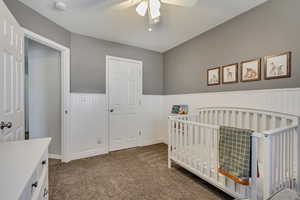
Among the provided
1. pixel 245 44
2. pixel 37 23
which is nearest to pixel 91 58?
pixel 37 23

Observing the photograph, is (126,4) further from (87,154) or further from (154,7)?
(87,154)

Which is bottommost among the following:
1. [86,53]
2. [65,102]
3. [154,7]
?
[65,102]

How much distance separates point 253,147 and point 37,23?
2942 mm

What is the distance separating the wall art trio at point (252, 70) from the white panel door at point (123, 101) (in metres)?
1.58

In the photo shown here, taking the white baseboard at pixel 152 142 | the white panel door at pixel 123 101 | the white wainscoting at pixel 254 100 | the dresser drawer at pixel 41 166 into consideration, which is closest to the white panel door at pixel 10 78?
the dresser drawer at pixel 41 166

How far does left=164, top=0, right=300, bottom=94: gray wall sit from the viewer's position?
1517mm

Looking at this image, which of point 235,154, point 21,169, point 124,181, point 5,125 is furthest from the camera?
point 124,181

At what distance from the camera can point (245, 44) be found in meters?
1.91

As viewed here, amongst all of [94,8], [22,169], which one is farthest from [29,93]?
[22,169]

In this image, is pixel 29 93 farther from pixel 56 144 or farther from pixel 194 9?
pixel 194 9

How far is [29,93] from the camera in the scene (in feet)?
8.61

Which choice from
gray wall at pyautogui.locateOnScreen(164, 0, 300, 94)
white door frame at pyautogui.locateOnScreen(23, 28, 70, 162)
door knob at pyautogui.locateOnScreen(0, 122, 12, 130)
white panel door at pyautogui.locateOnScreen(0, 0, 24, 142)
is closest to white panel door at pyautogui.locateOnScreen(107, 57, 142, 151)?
white door frame at pyautogui.locateOnScreen(23, 28, 70, 162)

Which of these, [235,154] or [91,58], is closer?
[235,154]

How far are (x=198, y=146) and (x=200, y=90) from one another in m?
1.08
